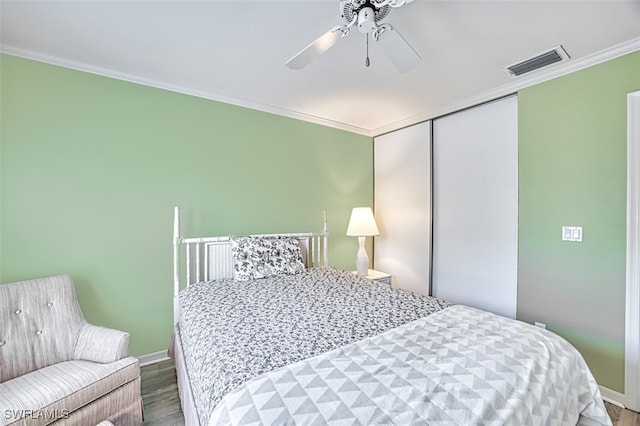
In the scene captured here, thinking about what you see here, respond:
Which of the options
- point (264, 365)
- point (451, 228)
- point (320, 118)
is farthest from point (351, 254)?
point (264, 365)

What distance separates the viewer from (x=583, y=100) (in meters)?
2.14

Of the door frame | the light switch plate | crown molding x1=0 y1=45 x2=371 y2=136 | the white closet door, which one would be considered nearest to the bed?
the door frame

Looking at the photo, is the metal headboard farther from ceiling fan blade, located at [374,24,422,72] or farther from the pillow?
ceiling fan blade, located at [374,24,422,72]

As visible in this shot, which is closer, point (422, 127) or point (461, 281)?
point (461, 281)

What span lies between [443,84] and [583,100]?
102 centimetres

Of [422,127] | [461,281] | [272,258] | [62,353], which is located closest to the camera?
[62,353]

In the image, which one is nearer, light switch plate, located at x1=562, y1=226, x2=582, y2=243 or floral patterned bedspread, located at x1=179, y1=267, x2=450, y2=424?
floral patterned bedspread, located at x1=179, y1=267, x2=450, y2=424

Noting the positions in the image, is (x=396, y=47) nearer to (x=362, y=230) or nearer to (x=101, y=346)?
(x=362, y=230)

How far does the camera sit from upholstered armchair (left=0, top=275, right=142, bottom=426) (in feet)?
4.54

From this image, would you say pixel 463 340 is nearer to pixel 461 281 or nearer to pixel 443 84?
pixel 461 281

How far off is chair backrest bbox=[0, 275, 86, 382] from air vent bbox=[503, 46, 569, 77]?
11.9ft

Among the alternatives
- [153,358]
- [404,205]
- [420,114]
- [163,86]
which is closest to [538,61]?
[420,114]

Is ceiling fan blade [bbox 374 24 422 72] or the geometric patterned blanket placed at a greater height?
ceiling fan blade [bbox 374 24 422 72]

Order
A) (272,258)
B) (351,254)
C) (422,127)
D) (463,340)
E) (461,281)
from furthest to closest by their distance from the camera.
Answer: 1. (351,254)
2. (422,127)
3. (461,281)
4. (272,258)
5. (463,340)
